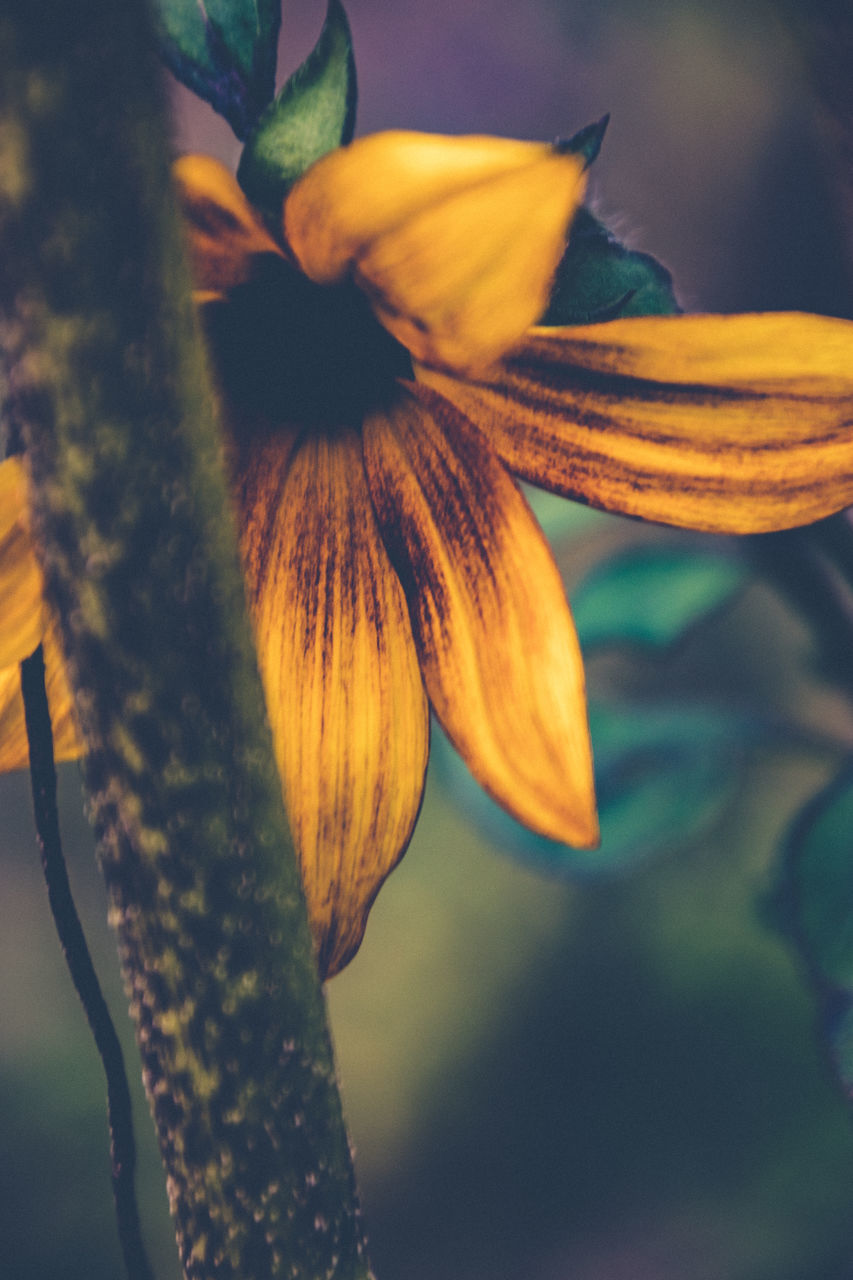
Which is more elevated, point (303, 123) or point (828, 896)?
point (303, 123)

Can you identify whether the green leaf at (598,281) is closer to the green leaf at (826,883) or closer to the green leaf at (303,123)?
the green leaf at (303,123)

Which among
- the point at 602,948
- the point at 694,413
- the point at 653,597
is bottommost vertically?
the point at 602,948

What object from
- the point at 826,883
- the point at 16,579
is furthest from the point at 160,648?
the point at 826,883

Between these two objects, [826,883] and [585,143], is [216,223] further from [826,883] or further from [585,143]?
[826,883]

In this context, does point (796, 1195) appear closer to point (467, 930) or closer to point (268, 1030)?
point (467, 930)

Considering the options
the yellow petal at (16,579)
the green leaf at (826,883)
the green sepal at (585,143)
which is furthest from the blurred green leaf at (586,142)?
the green leaf at (826,883)

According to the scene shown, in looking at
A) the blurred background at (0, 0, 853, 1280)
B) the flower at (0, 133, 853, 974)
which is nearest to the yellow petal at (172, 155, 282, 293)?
the flower at (0, 133, 853, 974)

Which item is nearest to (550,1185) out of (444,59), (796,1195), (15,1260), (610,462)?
(796,1195)
